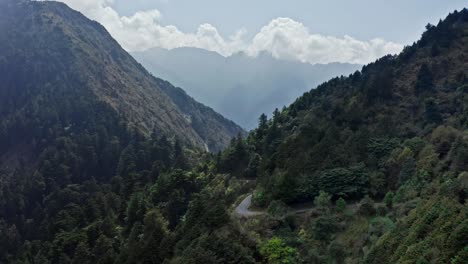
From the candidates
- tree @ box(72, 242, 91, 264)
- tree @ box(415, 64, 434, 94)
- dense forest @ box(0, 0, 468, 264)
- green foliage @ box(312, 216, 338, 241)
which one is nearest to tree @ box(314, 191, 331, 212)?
dense forest @ box(0, 0, 468, 264)

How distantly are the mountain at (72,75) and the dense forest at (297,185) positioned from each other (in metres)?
23.5

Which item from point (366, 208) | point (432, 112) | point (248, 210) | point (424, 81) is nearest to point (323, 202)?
point (366, 208)

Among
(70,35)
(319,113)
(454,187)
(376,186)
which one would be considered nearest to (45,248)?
(319,113)

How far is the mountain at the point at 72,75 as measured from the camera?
442ft

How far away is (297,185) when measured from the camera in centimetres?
4322

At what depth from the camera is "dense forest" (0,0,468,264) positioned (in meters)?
30.1

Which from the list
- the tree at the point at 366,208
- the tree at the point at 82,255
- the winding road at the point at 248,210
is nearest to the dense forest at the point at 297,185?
the tree at the point at 366,208

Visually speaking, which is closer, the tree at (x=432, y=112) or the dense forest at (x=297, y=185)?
the dense forest at (x=297, y=185)

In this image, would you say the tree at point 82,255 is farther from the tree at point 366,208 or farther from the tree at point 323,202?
the tree at point 366,208

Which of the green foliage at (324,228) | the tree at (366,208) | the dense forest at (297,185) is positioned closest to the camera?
the dense forest at (297,185)

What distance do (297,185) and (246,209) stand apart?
578cm

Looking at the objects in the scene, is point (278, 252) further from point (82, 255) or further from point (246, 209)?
point (82, 255)

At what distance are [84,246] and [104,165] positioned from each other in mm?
52968

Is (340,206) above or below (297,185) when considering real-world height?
below
